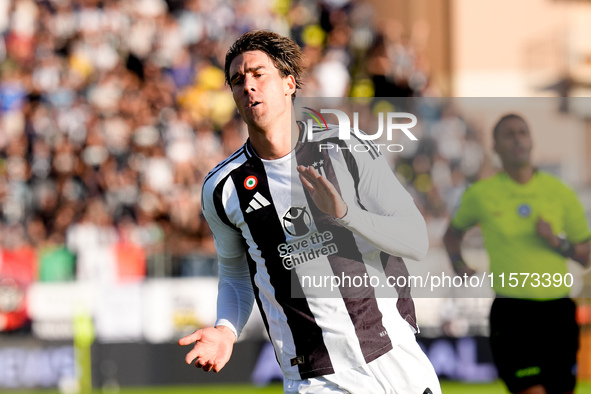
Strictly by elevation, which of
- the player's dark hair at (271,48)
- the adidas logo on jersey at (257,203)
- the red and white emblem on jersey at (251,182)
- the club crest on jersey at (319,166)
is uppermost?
the player's dark hair at (271,48)

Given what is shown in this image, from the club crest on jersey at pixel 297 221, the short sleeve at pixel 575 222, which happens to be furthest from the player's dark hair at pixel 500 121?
the club crest on jersey at pixel 297 221

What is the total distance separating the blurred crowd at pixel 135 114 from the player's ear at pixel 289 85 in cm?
631

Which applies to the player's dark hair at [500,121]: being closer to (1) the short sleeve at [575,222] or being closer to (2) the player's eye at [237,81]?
(1) the short sleeve at [575,222]

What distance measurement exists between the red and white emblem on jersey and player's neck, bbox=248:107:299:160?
0.11 metres

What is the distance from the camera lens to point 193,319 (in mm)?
11188

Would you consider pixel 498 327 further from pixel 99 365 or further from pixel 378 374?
pixel 99 365

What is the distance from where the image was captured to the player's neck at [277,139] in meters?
3.97

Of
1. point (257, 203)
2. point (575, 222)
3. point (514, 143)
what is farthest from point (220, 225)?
point (575, 222)

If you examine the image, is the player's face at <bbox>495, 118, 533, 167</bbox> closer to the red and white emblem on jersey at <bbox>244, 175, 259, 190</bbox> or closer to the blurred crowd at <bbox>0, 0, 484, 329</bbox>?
the red and white emblem on jersey at <bbox>244, 175, 259, 190</bbox>

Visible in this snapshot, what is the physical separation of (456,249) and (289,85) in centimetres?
237

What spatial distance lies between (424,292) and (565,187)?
6.49ft

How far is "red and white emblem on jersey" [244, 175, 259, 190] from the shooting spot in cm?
402

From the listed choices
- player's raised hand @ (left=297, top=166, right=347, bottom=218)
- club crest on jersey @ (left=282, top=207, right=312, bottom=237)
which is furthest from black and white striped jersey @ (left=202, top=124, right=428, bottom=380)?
player's raised hand @ (left=297, top=166, right=347, bottom=218)

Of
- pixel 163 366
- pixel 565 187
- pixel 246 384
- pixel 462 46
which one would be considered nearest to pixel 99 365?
pixel 163 366
